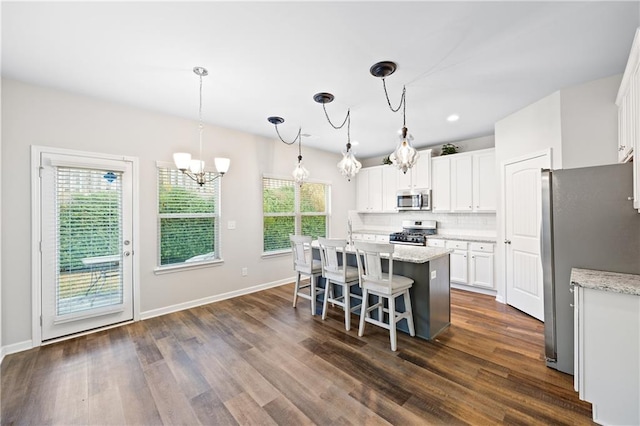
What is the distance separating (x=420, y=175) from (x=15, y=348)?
609cm

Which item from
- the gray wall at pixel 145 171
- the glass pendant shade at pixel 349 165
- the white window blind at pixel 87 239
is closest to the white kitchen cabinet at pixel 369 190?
the gray wall at pixel 145 171

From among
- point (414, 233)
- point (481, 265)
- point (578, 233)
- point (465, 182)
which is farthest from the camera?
point (414, 233)

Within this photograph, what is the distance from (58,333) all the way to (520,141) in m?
5.99

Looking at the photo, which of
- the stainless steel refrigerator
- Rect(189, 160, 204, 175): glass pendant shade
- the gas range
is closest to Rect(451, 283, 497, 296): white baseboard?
the gas range

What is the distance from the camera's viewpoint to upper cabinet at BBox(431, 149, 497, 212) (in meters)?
4.42

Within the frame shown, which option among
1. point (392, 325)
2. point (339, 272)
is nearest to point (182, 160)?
point (339, 272)

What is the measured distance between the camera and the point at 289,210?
5.14 metres

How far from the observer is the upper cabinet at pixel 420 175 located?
5.16 metres

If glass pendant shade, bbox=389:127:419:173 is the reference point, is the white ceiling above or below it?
above

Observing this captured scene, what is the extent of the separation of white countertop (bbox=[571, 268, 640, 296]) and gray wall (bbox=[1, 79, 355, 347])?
4017mm

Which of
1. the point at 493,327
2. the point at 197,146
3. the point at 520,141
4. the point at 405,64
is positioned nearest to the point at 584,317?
the point at 493,327

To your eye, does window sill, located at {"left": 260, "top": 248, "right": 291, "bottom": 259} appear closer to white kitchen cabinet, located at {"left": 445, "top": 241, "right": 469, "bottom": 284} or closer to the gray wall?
the gray wall

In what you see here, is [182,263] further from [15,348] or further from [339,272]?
[339,272]

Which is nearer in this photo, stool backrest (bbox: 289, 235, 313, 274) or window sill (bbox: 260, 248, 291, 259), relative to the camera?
stool backrest (bbox: 289, 235, 313, 274)
